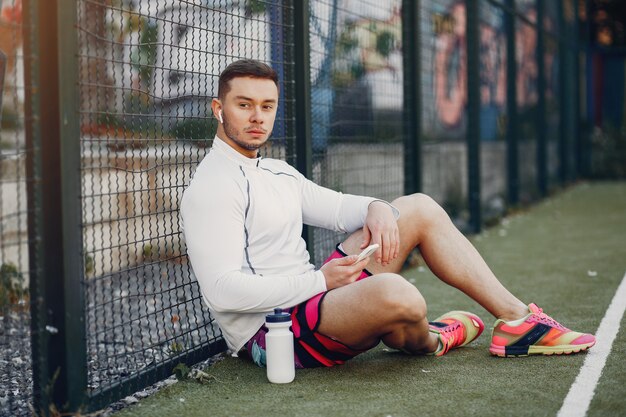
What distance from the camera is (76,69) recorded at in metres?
2.93

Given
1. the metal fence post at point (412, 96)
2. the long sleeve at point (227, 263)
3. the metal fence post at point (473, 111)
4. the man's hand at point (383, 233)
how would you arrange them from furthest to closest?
the metal fence post at point (473, 111), the metal fence post at point (412, 96), the man's hand at point (383, 233), the long sleeve at point (227, 263)

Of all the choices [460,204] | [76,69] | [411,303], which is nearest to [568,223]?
[460,204]

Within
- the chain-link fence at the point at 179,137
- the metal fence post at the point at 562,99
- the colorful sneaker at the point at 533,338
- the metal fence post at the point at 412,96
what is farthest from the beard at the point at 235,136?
the metal fence post at the point at 562,99

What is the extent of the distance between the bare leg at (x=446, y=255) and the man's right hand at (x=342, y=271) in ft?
1.27

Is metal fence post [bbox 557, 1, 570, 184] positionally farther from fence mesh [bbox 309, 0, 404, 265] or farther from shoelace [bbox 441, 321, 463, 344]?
shoelace [bbox 441, 321, 463, 344]

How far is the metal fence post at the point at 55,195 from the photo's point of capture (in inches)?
112

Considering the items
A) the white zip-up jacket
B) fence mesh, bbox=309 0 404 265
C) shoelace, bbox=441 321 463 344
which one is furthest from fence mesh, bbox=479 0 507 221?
the white zip-up jacket

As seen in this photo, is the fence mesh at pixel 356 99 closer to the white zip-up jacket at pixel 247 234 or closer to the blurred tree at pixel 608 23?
the white zip-up jacket at pixel 247 234

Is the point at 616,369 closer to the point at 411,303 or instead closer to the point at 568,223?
the point at 411,303

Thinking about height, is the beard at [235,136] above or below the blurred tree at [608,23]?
below

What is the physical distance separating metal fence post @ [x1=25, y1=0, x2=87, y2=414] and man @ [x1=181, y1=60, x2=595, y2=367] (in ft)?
1.72

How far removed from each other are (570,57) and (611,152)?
6.38 feet

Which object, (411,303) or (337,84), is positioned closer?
(411,303)

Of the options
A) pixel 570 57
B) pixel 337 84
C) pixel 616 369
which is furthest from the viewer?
pixel 570 57
